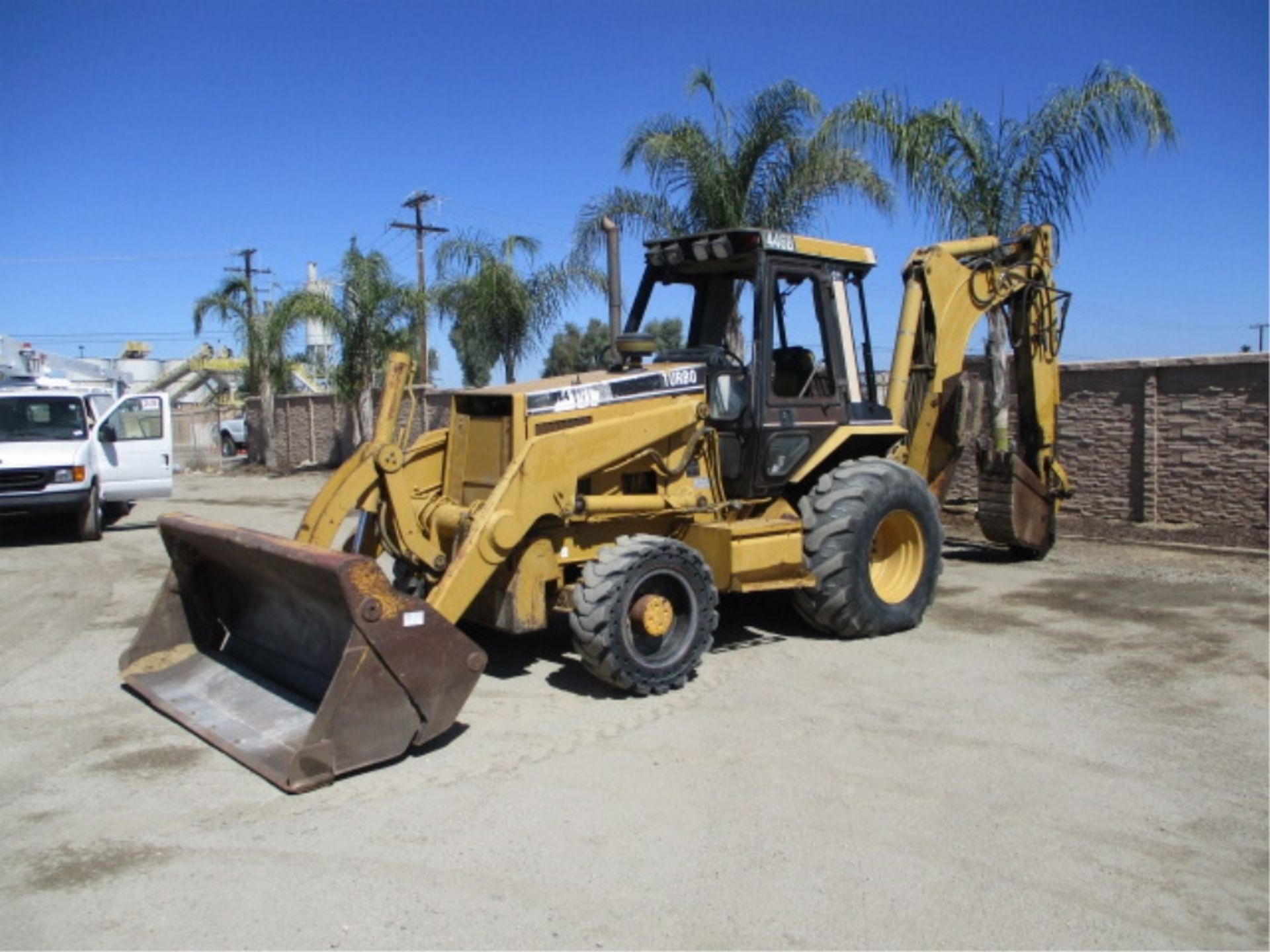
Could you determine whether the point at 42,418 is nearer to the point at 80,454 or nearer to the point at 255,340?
the point at 80,454

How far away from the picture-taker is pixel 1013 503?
10.0 meters

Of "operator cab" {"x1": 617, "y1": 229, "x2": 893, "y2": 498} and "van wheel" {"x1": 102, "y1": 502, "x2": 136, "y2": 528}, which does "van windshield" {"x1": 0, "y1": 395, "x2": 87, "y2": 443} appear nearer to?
"van wheel" {"x1": 102, "y1": 502, "x2": 136, "y2": 528}

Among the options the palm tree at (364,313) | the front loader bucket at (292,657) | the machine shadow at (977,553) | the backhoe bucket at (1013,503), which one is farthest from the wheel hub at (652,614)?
the palm tree at (364,313)

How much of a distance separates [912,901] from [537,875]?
1.38 metres

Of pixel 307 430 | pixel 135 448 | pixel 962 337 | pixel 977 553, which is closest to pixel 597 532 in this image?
pixel 962 337

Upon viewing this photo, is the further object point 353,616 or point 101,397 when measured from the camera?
point 101,397

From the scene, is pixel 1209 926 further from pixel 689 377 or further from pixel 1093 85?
pixel 1093 85

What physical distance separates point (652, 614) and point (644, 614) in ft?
0.16

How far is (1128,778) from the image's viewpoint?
195 inches

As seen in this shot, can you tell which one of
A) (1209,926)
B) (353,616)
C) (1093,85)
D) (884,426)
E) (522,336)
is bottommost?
(1209,926)

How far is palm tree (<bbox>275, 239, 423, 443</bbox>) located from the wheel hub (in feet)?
61.2

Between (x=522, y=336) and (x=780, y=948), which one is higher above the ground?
(x=522, y=336)

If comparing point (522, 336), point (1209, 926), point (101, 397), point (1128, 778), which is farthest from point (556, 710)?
point (522, 336)

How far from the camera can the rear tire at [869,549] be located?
23.6 ft
